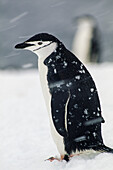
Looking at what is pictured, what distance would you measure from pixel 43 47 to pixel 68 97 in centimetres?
24

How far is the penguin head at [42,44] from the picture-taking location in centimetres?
149

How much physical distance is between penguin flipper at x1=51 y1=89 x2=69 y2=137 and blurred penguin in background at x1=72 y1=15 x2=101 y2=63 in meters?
4.59

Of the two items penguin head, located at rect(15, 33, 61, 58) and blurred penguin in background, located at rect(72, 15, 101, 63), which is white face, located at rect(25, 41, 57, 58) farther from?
blurred penguin in background, located at rect(72, 15, 101, 63)

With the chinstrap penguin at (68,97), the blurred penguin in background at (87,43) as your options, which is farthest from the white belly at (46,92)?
the blurred penguin in background at (87,43)

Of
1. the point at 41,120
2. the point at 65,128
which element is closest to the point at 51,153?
the point at 65,128

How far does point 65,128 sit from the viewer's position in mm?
1498

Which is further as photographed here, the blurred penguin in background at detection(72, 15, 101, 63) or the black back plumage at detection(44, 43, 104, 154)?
the blurred penguin in background at detection(72, 15, 101, 63)

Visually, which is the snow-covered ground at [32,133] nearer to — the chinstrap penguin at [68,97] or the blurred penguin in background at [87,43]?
the chinstrap penguin at [68,97]

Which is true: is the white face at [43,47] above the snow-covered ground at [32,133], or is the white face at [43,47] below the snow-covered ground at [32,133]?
above

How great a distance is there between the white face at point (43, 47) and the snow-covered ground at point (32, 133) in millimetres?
477

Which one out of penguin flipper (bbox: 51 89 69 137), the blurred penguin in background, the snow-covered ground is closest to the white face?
penguin flipper (bbox: 51 89 69 137)

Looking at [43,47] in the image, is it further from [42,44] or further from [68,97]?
[68,97]

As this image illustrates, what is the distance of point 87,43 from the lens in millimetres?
6246

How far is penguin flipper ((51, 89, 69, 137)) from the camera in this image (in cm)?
148
